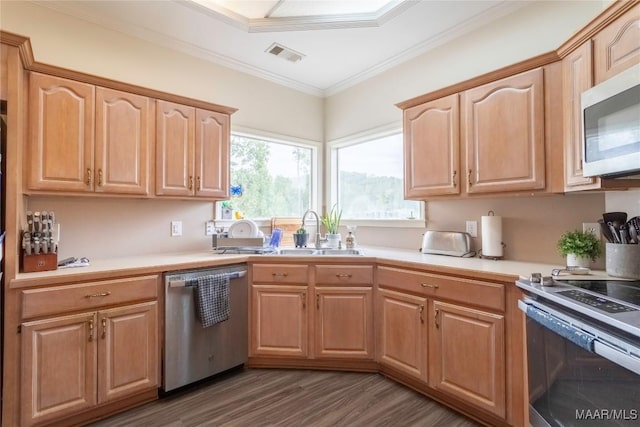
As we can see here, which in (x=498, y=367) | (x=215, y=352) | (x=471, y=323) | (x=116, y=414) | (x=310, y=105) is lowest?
(x=116, y=414)

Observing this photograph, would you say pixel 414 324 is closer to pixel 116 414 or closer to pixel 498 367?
pixel 498 367

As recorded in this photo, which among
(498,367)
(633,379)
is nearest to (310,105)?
(498,367)

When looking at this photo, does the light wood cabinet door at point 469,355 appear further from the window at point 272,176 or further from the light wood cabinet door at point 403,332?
the window at point 272,176

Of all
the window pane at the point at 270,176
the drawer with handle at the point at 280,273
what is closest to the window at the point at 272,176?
the window pane at the point at 270,176

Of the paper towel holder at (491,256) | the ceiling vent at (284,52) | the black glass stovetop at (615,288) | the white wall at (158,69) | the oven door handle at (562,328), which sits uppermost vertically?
the ceiling vent at (284,52)

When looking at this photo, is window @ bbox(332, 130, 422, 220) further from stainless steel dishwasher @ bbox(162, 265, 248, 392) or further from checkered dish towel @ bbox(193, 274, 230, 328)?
checkered dish towel @ bbox(193, 274, 230, 328)

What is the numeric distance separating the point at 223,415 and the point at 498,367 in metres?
1.62

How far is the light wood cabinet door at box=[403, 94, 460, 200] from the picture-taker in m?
2.29

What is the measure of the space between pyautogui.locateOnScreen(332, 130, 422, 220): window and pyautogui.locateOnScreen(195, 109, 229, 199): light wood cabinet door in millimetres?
1389

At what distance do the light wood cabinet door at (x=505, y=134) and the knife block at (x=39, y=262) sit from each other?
8.61 feet

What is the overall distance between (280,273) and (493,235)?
157 cm

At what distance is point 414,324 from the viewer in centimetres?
215

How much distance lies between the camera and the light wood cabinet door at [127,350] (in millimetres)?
1882

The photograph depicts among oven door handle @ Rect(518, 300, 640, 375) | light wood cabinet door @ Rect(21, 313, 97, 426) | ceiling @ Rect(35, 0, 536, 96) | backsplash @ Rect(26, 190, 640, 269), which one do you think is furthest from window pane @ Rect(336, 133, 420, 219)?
light wood cabinet door @ Rect(21, 313, 97, 426)
